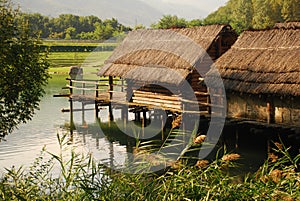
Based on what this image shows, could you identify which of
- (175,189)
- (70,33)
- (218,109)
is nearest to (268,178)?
(175,189)

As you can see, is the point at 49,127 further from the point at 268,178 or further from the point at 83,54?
the point at 83,54

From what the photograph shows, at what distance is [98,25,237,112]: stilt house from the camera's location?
2197cm

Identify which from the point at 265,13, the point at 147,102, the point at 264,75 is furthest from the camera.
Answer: the point at 265,13

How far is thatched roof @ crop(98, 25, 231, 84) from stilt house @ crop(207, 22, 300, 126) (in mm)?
1458

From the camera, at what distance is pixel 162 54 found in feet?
78.3

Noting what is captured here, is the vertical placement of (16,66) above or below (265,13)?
below

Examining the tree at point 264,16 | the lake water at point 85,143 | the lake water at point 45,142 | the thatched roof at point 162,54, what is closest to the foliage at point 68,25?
the tree at point 264,16

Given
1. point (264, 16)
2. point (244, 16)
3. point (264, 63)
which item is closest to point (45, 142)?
point (264, 63)

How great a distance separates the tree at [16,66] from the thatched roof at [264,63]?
7650 mm

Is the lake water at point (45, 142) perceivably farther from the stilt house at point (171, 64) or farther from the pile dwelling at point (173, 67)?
the stilt house at point (171, 64)

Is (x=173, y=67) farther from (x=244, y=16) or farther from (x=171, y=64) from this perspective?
(x=244, y=16)

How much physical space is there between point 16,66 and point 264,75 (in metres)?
8.80

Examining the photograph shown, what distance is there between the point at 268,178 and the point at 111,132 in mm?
17245

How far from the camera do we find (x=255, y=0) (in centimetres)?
8344
